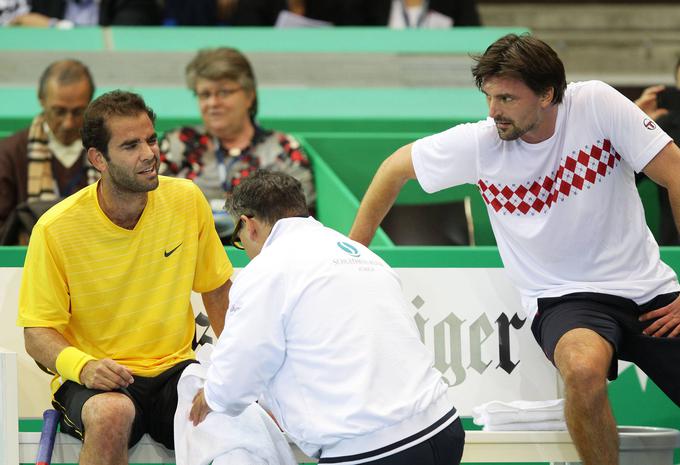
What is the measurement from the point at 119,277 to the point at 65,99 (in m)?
1.92

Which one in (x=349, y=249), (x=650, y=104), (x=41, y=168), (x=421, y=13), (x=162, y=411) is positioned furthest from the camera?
(x=421, y=13)

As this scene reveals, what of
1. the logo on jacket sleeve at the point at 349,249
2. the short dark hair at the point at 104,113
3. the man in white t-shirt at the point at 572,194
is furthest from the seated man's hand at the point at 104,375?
the man in white t-shirt at the point at 572,194

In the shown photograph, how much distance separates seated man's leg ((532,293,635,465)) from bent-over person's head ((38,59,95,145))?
261 centimetres

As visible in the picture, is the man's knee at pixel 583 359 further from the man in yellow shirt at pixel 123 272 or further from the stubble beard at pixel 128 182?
the stubble beard at pixel 128 182

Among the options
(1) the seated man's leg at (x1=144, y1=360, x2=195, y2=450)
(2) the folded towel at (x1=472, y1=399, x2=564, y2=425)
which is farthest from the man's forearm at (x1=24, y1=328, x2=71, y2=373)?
(2) the folded towel at (x1=472, y1=399, x2=564, y2=425)

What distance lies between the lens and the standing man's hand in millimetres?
3432

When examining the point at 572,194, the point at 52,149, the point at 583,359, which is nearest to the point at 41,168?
the point at 52,149

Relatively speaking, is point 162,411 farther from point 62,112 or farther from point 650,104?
point 650,104

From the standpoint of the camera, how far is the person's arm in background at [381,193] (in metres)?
3.71

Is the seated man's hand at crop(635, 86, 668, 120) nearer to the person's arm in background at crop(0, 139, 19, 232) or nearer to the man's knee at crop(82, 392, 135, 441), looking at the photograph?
the man's knee at crop(82, 392, 135, 441)

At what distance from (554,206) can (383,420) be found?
1.09m

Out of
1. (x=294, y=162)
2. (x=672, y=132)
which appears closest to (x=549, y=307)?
(x=672, y=132)

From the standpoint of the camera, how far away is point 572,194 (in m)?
3.50

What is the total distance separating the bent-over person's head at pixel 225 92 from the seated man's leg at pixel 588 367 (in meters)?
2.16
